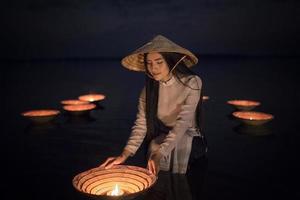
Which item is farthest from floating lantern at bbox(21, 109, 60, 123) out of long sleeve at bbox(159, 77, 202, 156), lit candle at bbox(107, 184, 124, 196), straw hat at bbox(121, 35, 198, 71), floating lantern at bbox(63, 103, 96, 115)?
lit candle at bbox(107, 184, 124, 196)

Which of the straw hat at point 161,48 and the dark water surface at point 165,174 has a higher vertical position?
Result: the straw hat at point 161,48

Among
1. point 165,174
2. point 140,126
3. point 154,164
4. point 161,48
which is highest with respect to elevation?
point 161,48

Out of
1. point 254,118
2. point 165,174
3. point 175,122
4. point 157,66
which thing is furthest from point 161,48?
point 254,118

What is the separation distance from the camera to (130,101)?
972 centimetres

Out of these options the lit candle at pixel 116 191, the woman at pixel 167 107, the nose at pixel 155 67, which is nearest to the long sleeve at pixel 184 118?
the woman at pixel 167 107

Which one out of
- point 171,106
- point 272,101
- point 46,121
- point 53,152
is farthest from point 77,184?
point 272,101

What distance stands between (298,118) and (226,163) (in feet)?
10.8

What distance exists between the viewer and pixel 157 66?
2705 millimetres

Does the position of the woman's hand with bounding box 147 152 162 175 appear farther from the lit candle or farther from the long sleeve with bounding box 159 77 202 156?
the lit candle

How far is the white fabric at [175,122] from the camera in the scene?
112 inches

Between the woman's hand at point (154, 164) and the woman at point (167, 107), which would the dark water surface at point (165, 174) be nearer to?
the woman at point (167, 107)

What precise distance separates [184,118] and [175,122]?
21 cm

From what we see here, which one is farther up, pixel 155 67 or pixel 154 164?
pixel 155 67

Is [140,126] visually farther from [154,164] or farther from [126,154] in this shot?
[154,164]
